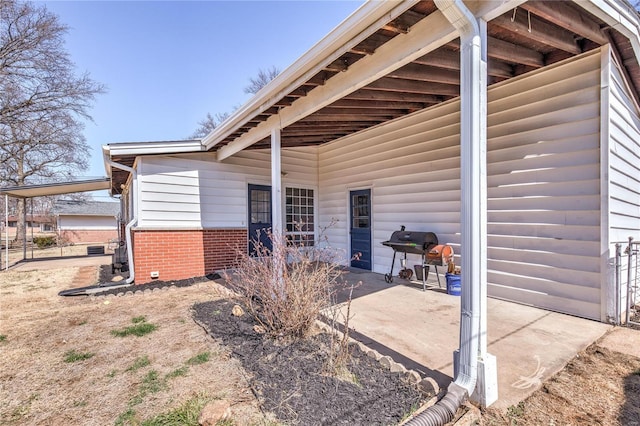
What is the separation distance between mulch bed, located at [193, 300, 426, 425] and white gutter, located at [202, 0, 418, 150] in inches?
118

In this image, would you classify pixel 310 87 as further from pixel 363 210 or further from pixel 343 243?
pixel 343 243

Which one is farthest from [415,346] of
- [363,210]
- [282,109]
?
[363,210]

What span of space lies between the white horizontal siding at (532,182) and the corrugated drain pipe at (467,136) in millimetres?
2626

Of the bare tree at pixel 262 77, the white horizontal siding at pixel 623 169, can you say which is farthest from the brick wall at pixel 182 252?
the bare tree at pixel 262 77

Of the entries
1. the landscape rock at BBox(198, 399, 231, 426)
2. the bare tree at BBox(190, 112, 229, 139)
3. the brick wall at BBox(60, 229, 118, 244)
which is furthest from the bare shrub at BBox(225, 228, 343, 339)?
the brick wall at BBox(60, 229, 118, 244)

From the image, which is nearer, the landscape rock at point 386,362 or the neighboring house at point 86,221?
the landscape rock at point 386,362

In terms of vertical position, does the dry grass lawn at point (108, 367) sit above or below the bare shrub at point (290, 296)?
below

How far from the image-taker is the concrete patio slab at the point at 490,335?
2.52 meters

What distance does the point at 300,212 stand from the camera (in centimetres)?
832

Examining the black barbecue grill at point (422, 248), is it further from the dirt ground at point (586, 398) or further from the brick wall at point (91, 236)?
the brick wall at point (91, 236)

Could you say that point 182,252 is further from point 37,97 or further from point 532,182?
point 37,97

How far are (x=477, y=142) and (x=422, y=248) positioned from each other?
335 centimetres

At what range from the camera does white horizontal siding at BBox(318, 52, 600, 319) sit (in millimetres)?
3750

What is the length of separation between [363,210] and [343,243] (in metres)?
1.09
